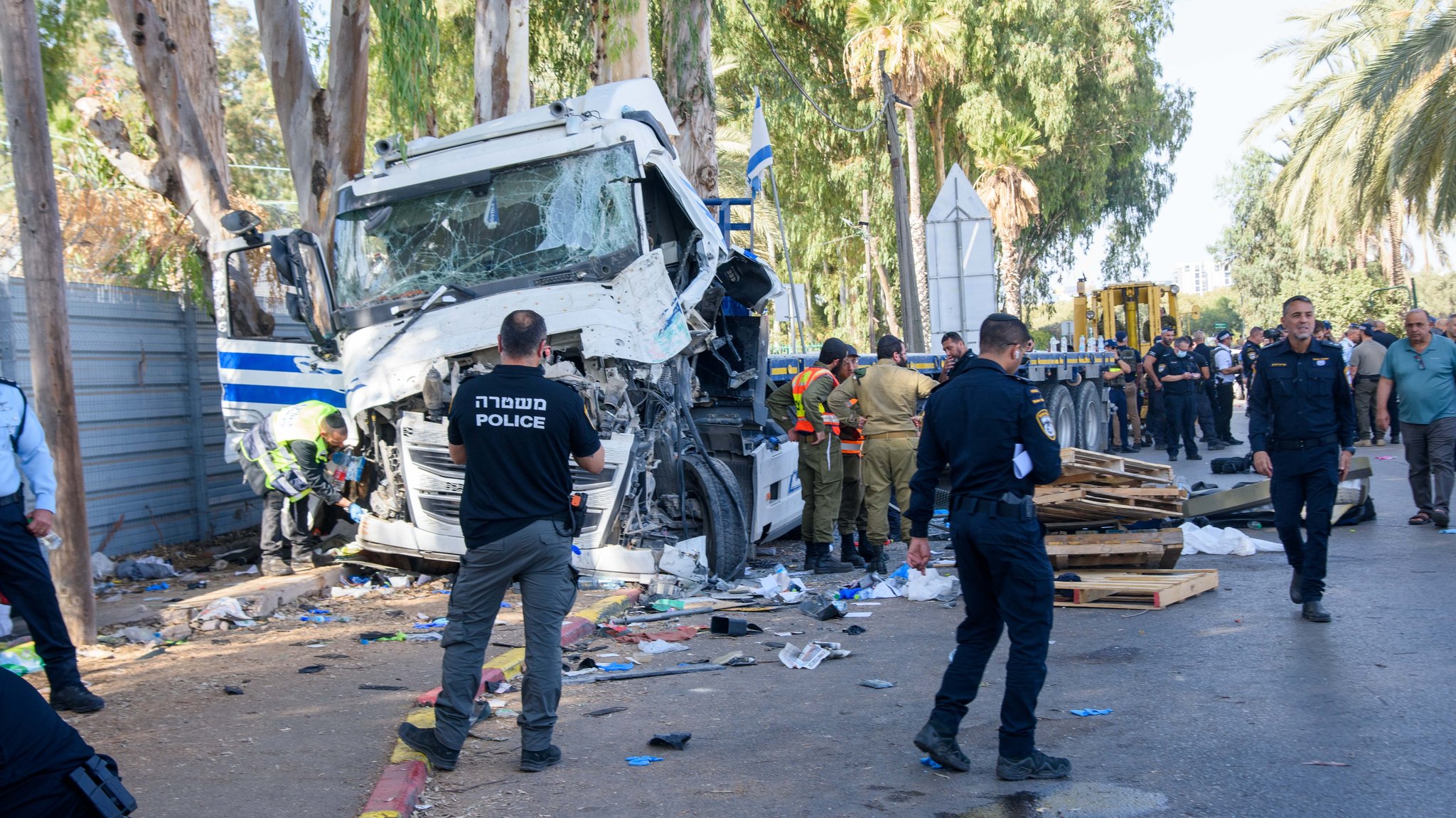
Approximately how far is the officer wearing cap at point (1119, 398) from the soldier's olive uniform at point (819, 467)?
1144 centimetres

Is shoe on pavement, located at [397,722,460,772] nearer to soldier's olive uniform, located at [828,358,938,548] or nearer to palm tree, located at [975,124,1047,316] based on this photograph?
soldier's olive uniform, located at [828,358,938,548]

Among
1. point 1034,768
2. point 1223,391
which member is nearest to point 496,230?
point 1034,768

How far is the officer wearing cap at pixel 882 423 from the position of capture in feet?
31.2

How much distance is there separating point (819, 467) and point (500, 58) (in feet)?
21.1

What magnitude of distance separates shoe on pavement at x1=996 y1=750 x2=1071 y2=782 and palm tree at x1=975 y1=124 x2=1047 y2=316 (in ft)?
91.4

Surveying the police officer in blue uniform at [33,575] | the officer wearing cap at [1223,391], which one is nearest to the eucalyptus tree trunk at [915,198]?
the officer wearing cap at [1223,391]

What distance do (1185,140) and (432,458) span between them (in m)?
35.0

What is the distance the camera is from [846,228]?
37.5 meters

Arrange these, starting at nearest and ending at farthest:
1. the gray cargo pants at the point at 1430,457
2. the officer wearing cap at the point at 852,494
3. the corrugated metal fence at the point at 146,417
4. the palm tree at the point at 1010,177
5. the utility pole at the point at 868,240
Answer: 1. the officer wearing cap at the point at 852,494
2. the gray cargo pants at the point at 1430,457
3. the corrugated metal fence at the point at 146,417
4. the palm tree at the point at 1010,177
5. the utility pole at the point at 868,240

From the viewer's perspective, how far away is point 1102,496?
8.99 metres

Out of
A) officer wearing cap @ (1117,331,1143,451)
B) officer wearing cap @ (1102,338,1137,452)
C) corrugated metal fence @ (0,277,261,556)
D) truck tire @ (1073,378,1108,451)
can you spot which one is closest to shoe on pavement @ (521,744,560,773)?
corrugated metal fence @ (0,277,261,556)

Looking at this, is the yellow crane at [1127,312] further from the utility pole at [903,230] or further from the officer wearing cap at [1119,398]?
the utility pole at [903,230]

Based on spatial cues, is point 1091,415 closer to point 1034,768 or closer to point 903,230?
point 903,230

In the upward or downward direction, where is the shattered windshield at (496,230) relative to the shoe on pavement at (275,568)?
upward
